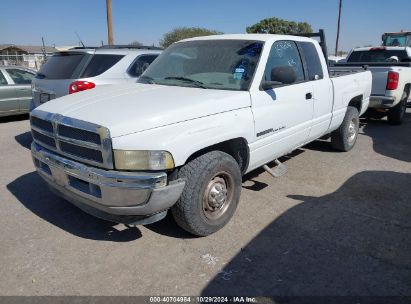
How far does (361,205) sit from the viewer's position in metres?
4.18

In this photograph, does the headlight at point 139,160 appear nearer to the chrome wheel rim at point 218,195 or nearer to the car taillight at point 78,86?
the chrome wheel rim at point 218,195

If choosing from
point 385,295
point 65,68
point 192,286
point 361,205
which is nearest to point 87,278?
point 192,286

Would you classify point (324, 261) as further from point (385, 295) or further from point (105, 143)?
point (105, 143)

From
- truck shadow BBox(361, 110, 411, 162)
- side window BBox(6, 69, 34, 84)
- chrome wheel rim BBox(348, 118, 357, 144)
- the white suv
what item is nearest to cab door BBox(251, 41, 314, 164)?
chrome wheel rim BBox(348, 118, 357, 144)

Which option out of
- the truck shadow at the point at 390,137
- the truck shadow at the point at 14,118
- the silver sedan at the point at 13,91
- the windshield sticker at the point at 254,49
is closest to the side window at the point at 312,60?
the windshield sticker at the point at 254,49

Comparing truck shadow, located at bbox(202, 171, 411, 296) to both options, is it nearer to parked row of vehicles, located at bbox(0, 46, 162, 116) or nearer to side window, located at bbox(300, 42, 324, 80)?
side window, located at bbox(300, 42, 324, 80)

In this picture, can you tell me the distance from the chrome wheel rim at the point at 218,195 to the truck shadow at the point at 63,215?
77 cm

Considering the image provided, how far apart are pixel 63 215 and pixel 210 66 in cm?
235

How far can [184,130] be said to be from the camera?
299 centimetres

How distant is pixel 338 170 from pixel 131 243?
11.3 feet

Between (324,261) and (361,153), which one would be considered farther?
(361,153)

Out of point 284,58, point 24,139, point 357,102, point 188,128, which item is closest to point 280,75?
point 284,58

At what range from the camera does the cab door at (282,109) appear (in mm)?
3801

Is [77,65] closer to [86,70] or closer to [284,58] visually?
[86,70]
